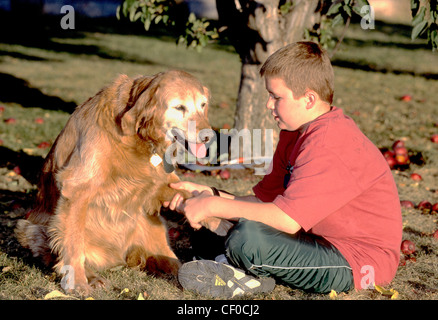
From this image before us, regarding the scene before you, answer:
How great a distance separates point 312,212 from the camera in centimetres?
296

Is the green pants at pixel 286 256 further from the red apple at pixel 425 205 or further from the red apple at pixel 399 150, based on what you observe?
the red apple at pixel 399 150

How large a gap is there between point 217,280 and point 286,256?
473mm

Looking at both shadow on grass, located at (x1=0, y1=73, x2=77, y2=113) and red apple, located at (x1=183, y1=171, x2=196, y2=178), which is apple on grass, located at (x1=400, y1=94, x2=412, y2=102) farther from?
shadow on grass, located at (x1=0, y1=73, x2=77, y2=113)

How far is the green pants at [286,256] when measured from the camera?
3080 mm

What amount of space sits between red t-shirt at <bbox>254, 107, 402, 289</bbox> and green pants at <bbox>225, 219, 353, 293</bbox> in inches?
3.7

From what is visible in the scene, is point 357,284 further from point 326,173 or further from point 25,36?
point 25,36

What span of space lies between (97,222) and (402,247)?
2.37 m

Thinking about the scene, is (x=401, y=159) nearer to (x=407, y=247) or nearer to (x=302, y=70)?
(x=407, y=247)

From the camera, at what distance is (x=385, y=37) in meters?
24.6

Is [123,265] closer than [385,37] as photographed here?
Yes

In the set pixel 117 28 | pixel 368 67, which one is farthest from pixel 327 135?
pixel 117 28

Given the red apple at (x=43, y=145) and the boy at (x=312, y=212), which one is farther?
the red apple at (x=43, y=145)

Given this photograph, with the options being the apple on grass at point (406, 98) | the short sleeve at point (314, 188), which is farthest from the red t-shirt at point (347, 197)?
the apple on grass at point (406, 98)

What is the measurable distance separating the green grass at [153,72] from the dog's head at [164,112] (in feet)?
1.55
